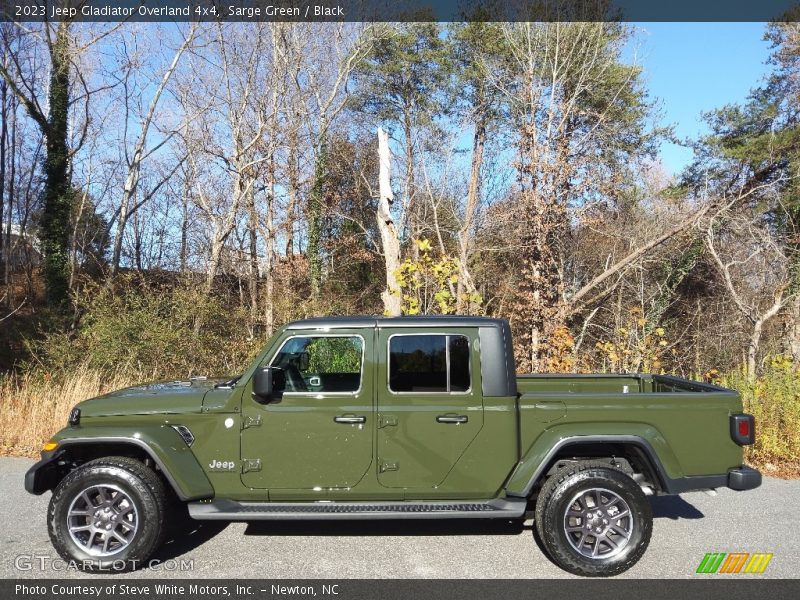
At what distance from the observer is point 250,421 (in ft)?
13.9

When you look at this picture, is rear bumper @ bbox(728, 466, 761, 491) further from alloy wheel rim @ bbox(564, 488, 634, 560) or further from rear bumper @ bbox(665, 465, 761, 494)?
alloy wheel rim @ bbox(564, 488, 634, 560)

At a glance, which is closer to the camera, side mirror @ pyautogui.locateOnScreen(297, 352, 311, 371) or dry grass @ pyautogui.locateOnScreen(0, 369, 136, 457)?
side mirror @ pyautogui.locateOnScreen(297, 352, 311, 371)

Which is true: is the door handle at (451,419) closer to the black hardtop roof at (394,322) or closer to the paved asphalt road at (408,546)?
the black hardtop roof at (394,322)

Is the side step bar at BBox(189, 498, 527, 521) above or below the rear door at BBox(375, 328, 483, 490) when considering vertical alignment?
below

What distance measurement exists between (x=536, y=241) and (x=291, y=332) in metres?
10.9

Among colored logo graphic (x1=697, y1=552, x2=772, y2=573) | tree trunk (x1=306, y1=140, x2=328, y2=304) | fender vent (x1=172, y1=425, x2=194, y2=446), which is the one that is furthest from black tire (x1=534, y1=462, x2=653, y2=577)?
tree trunk (x1=306, y1=140, x2=328, y2=304)

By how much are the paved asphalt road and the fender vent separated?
2.87 feet

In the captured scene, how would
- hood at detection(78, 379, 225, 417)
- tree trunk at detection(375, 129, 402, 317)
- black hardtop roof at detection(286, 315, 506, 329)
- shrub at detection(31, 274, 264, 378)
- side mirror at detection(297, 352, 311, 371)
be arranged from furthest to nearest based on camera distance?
tree trunk at detection(375, 129, 402, 317) → shrub at detection(31, 274, 264, 378) → side mirror at detection(297, 352, 311, 371) → black hardtop roof at detection(286, 315, 506, 329) → hood at detection(78, 379, 225, 417)

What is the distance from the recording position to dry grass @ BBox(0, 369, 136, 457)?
309 inches

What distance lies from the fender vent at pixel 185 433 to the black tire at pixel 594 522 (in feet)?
8.35

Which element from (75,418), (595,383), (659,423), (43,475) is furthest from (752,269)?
(43,475)

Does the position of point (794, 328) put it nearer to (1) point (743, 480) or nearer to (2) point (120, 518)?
(1) point (743, 480)
